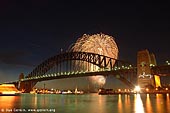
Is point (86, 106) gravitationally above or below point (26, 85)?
below

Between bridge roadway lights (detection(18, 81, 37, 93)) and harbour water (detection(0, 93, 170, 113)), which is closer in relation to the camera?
harbour water (detection(0, 93, 170, 113))

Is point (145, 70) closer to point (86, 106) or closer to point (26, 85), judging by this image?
point (26, 85)

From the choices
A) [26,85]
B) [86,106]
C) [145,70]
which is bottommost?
[86,106]

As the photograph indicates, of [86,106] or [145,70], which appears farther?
[145,70]

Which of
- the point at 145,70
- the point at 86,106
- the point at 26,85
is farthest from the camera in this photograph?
the point at 26,85

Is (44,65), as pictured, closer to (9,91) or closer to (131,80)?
(9,91)

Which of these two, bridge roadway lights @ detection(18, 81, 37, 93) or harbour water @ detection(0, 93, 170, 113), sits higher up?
bridge roadway lights @ detection(18, 81, 37, 93)

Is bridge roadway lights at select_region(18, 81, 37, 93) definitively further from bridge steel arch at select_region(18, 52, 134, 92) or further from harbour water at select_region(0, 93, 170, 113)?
harbour water at select_region(0, 93, 170, 113)

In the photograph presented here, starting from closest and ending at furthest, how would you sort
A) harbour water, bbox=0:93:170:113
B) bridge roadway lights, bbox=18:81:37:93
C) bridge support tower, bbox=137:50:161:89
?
harbour water, bbox=0:93:170:113, bridge support tower, bbox=137:50:161:89, bridge roadway lights, bbox=18:81:37:93

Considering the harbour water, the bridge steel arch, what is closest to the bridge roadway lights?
the bridge steel arch

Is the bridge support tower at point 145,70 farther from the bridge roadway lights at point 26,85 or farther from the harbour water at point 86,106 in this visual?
the bridge roadway lights at point 26,85

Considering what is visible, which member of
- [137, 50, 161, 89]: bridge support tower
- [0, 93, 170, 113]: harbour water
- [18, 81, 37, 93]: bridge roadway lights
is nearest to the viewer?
[0, 93, 170, 113]: harbour water

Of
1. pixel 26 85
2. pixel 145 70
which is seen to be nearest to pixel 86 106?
pixel 145 70

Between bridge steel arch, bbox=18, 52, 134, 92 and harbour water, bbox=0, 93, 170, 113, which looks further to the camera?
bridge steel arch, bbox=18, 52, 134, 92
